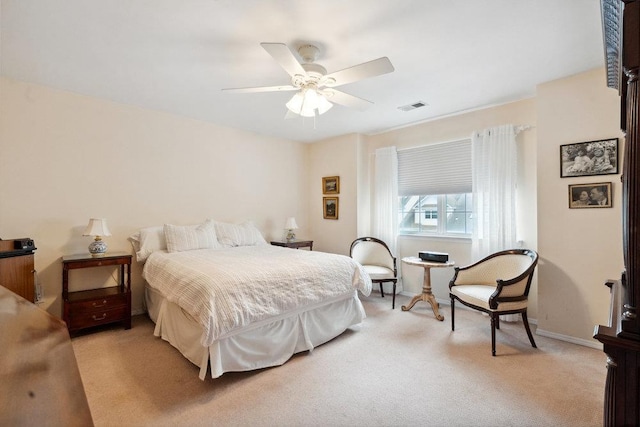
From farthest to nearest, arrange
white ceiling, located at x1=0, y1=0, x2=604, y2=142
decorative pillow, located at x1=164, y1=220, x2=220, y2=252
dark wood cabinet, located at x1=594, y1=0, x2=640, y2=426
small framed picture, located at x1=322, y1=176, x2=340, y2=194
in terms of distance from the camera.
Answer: small framed picture, located at x1=322, y1=176, x2=340, y2=194 → decorative pillow, located at x1=164, y1=220, x2=220, y2=252 → white ceiling, located at x1=0, y1=0, x2=604, y2=142 → dark wood cabinet, located at x1=594, y1=0, x2=640, y2=426

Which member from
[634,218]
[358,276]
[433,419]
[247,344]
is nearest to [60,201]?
[247,344]

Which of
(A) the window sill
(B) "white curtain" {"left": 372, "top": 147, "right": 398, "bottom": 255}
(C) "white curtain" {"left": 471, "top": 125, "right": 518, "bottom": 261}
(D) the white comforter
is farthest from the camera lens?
(B) "white curtain" {"left": 372, "top": 147, "right": 398, "bottom": 255}

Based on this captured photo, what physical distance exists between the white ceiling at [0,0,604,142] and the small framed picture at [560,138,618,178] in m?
0.69

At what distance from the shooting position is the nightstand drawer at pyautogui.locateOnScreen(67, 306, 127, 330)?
2.79m

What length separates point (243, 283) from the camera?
2.22m

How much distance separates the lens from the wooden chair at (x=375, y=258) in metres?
3.88

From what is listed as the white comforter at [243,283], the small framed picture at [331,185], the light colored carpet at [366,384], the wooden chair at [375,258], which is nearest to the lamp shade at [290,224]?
the small framed picture at [331,185]

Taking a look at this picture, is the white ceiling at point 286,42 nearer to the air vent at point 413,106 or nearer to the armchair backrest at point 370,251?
the air vent at point 413,106

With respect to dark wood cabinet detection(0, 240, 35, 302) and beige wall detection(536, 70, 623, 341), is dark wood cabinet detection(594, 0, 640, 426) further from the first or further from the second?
dark wood cabinet detection(0, 240, 35, 302)

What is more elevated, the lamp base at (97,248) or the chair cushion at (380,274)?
the lamp base at (97,248)

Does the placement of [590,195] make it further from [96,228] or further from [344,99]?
[96,228]

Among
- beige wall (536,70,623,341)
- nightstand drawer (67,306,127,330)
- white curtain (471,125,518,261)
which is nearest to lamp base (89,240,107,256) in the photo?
nightstand drawer (67,306,127,330)

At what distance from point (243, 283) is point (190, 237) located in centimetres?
169

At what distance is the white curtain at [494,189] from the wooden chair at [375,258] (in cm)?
106
